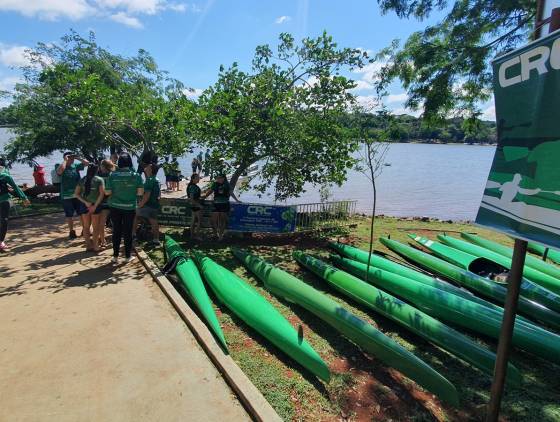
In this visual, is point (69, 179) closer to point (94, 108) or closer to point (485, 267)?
point (94, 108)

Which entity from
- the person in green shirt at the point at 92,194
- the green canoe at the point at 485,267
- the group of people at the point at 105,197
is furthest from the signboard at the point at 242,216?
the green canoe at the point at 485,267

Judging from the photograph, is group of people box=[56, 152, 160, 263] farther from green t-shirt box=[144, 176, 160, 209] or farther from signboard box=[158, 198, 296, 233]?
signboard box=[158, 198, 296, 233]

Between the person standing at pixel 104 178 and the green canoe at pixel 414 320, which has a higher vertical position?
the person standing at pixel 104 178

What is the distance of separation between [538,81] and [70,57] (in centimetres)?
1523

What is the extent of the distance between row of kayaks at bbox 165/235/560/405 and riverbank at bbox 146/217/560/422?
0.41 feet

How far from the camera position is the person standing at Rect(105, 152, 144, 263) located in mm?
6438

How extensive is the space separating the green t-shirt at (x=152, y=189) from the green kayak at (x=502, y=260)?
735cm

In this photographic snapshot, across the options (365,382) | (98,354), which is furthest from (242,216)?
(365,382)

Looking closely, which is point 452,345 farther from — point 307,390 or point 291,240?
point 291,240

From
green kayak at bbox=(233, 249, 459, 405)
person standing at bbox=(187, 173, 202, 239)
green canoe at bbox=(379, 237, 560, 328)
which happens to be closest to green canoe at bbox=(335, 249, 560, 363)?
green canoe at bbox=(379, 237, 560, 328)

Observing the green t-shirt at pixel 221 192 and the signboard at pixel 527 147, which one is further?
the green t-shirt at pixel 221 192

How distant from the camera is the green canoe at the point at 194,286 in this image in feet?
15.1

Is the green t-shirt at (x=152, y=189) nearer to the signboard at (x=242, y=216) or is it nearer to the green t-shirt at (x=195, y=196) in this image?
the green t-shirt at (x=195, y=196)

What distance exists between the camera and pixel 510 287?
8.84 feet
